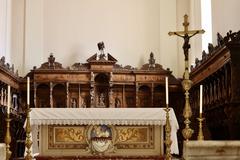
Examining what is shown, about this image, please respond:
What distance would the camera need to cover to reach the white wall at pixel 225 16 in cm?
1079

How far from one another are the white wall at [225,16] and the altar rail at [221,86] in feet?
1.87

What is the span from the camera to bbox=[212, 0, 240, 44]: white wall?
10.8m

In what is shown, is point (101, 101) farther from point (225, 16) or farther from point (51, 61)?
point (225, 16)

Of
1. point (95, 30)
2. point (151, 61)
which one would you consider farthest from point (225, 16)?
point (95, 30)

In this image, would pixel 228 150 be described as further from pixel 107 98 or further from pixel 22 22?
pixel 22 22

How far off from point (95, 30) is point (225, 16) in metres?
4.53

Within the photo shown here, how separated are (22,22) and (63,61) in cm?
172

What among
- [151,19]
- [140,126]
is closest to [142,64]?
[151,19]

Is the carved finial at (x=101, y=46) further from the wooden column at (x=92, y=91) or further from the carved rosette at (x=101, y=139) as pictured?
the carved rosette at (x=101, y=139)

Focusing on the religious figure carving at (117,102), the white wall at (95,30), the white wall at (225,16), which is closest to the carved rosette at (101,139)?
the white wall at (225,16)

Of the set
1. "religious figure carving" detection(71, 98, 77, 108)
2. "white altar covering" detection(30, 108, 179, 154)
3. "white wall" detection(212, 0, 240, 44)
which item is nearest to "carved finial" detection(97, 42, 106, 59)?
"religious figure carving" detection(71, 98, 77, 108)

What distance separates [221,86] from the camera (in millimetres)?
10836

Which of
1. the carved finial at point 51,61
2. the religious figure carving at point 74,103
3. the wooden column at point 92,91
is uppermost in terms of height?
the carved finial at point 51,61

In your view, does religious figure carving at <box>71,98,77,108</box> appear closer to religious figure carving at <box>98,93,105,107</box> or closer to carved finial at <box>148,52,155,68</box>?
religious figure carving at <box>98,93,105,107</box>
